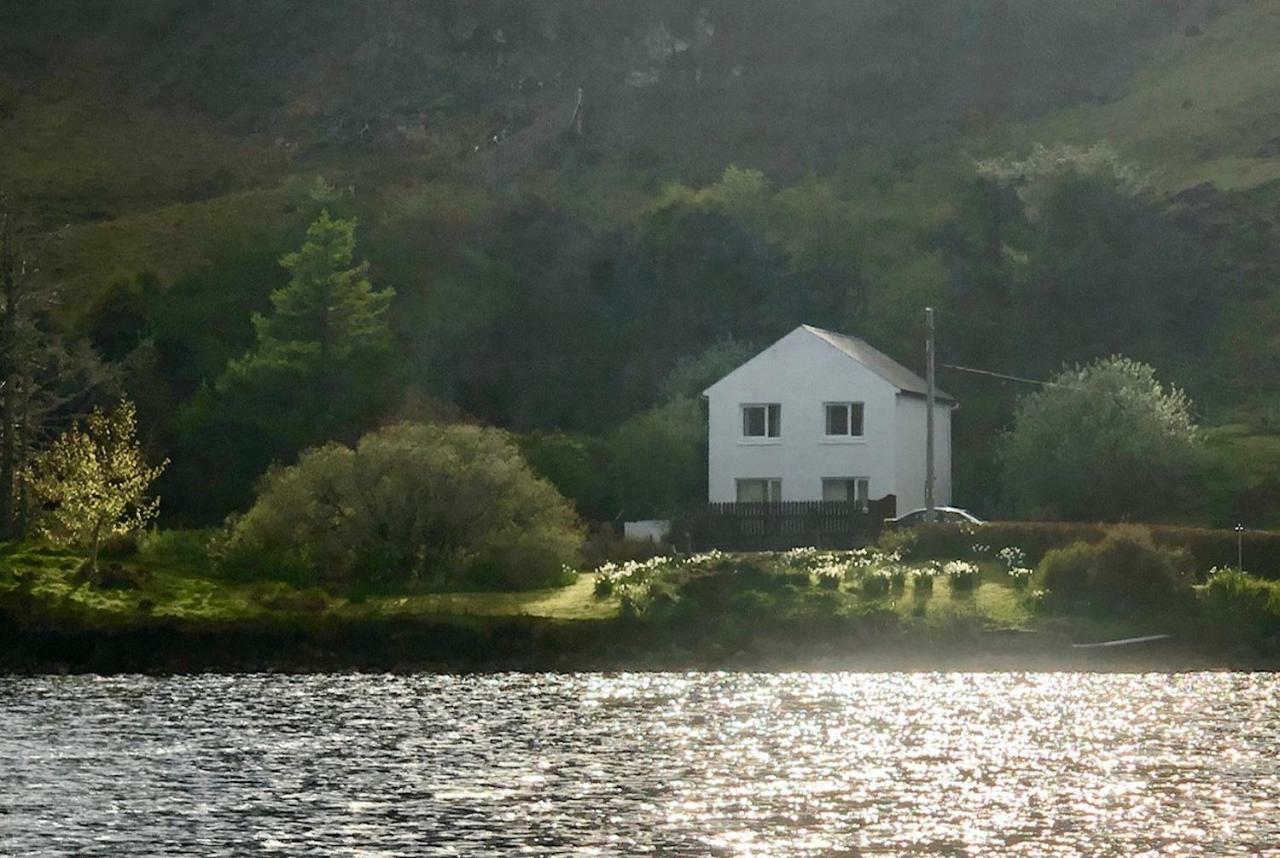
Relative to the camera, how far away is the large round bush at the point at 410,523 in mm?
65312

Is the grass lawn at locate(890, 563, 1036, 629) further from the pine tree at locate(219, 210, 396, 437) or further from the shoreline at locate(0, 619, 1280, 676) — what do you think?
the pine tree at locate(219, 210, 396, 437)

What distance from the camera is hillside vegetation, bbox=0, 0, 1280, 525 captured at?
10481 cm

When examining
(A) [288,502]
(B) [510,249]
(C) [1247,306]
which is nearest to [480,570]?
(A) [288,502]

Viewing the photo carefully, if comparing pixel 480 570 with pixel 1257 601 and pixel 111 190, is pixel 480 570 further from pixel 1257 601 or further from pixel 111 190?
pixel 111 190

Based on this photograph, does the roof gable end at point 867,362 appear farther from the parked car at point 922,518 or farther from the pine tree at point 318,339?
the pine tree at point 318,339

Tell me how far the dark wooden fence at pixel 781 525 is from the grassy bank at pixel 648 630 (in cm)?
1554

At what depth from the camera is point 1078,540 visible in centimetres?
6419

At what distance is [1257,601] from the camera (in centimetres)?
5931

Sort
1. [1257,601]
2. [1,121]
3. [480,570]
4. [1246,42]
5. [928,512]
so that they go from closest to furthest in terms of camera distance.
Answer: [1257,601], [480,570], [928,512], [1246,42], [1,121]

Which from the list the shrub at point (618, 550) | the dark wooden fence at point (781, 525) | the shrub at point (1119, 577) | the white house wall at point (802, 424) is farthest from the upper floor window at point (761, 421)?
the shrub at point (1119, 577)

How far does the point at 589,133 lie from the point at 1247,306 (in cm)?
7017

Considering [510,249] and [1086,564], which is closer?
[1086,564]

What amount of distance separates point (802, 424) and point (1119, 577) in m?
27.6

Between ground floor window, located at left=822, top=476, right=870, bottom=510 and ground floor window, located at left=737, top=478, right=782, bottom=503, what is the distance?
6.88 ft
